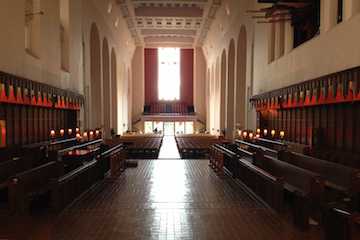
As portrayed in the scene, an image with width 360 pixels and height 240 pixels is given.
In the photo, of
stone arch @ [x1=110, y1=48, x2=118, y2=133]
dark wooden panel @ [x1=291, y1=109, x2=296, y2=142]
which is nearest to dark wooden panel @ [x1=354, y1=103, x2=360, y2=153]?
dark wooden panel @ [x1=291, y1=109, x2=296, y2=142]

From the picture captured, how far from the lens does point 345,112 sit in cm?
755

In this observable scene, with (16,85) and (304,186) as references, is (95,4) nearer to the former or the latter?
(16,85)

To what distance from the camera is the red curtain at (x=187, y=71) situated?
33.3m

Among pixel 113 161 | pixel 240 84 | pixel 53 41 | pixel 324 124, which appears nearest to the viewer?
pixel 113 161

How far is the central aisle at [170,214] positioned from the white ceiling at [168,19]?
1548 centimetres

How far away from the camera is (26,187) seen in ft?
15.7

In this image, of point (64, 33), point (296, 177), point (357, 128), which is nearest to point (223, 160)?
point (357, 128)

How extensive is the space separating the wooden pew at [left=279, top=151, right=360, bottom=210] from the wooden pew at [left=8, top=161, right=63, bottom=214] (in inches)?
154

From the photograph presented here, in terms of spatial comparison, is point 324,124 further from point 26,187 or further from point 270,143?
point 26,187

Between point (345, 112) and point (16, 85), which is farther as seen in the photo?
point (16, 85)

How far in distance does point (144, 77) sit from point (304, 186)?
29.1 meters

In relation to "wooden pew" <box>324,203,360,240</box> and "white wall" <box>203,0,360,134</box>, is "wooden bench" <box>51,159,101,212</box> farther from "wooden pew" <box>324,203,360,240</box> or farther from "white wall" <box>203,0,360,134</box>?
"white wall" <box>203,0,360,134</box>

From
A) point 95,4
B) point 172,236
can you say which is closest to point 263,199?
point 172,236

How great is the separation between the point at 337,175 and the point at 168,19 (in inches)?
804
